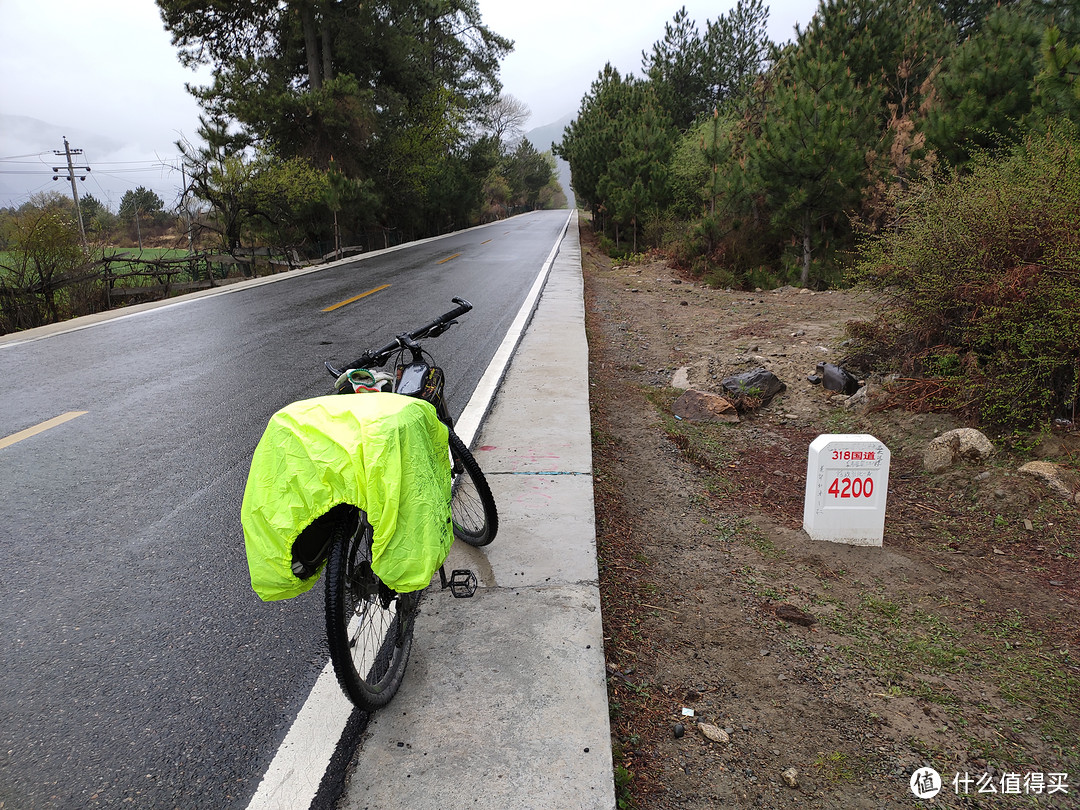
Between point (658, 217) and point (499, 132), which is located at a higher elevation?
point (499, 132)

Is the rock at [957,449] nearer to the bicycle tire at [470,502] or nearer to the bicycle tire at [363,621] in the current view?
the bicycle tire at [470,502]

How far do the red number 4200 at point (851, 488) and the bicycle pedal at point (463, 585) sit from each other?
2238 millimetres

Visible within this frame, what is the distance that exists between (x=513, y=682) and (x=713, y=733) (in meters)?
0.76

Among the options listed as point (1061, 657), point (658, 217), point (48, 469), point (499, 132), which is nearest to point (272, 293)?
point (48, 469)

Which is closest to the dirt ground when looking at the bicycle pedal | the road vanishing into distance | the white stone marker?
the white stone marker

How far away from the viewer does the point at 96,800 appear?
6.81 ft

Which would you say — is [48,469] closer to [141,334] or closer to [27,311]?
[141,334]

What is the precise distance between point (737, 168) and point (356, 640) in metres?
17.1

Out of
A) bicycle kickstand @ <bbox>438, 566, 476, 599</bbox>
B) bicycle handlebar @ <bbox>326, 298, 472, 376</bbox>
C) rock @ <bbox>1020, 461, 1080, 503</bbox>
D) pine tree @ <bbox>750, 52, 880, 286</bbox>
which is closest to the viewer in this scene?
bicycle kickstand @ <bbox>438, 566, 476, 599</bbox>

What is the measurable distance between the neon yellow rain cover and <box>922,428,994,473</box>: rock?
165 inches

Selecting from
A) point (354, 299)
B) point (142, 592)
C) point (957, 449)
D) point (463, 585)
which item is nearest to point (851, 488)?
point (957, 449)

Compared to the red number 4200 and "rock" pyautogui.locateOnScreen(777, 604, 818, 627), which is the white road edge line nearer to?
"rock" pyautogui.locateOnScreen(777, 604, 818, 627)

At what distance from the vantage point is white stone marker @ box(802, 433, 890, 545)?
3.95 m

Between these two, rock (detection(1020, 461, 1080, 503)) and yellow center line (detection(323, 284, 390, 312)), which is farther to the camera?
yellow center line (detection(323, 284, 390, 312))
